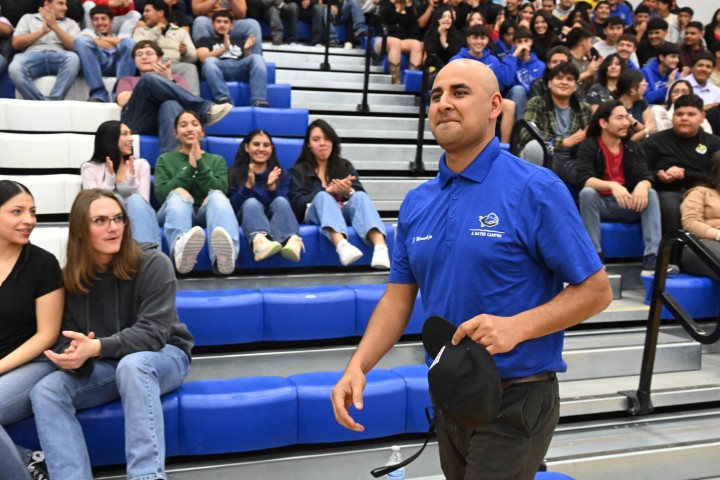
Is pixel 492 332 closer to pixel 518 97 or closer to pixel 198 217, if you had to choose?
pixel 198 217

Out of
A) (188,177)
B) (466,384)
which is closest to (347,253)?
(188,177)

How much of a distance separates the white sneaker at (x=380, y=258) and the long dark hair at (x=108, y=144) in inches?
55.1

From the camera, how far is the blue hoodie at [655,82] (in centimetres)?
739

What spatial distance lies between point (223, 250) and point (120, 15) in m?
3.40

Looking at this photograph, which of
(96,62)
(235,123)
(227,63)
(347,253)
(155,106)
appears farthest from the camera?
(227,63)

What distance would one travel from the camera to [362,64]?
7.56 metres

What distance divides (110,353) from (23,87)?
123 inches

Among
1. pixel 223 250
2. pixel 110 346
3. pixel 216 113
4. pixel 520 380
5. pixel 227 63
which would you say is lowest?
pixel 110 346

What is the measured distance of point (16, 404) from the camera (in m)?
2.85

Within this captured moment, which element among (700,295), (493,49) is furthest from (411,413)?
(493,49)

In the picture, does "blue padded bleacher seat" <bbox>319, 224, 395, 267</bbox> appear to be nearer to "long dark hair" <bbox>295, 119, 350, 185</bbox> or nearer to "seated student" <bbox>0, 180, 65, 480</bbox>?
"long dark hair" <bbox>295, 119, 350, 185</bbox>

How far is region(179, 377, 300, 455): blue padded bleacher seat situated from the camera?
3094 millimetres

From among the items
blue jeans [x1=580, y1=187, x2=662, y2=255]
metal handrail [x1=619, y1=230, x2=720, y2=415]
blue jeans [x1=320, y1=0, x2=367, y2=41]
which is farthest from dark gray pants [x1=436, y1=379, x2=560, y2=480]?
blue jeans [x1=320, y1=0, x2=367, y2=41]

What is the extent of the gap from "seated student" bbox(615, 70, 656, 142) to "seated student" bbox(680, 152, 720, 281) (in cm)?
117
